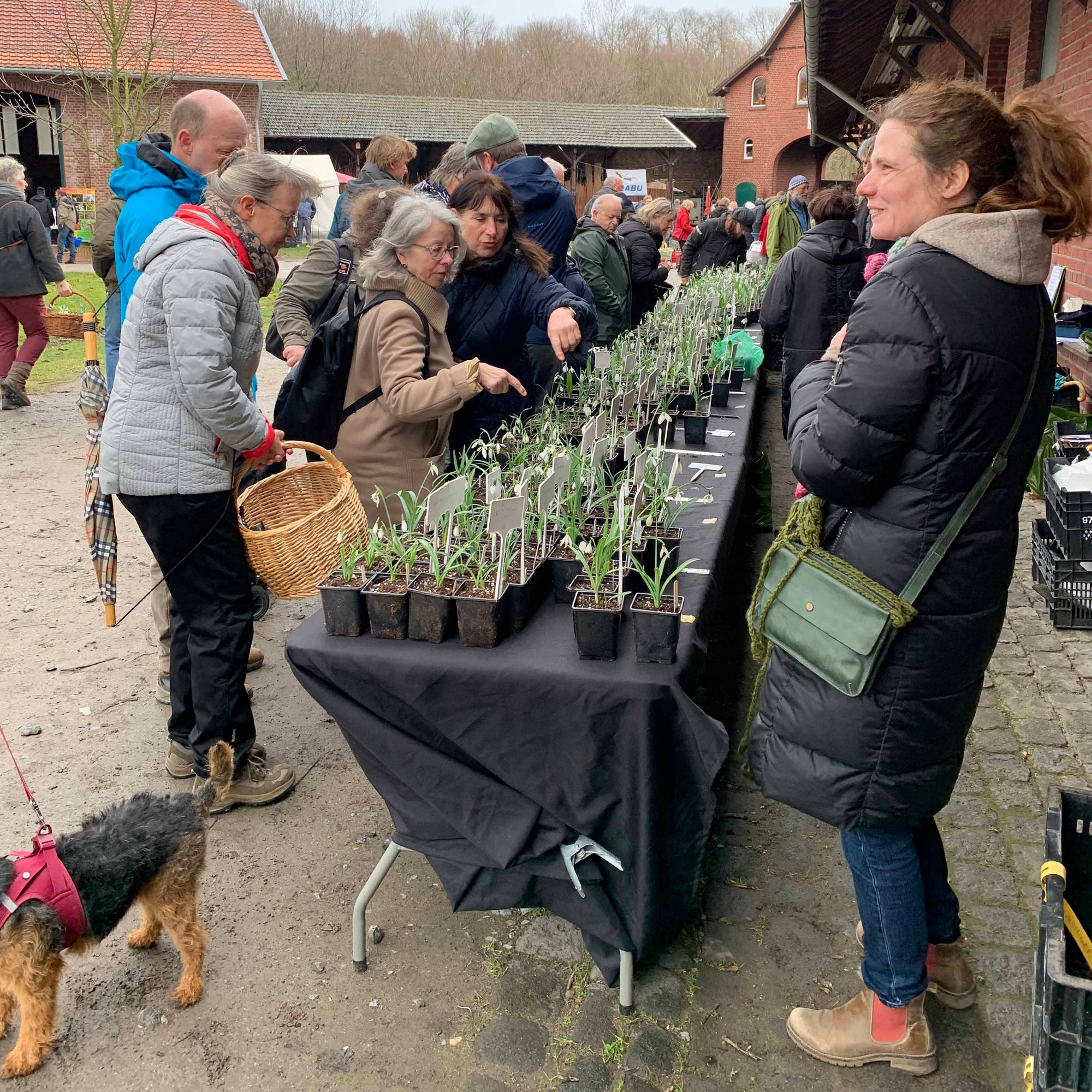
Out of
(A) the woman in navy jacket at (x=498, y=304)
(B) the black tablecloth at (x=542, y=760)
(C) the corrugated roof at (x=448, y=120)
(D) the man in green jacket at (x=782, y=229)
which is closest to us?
(B) the black tablecloth at (x=542, y=760)

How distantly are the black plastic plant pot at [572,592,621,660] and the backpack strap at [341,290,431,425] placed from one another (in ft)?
4.20

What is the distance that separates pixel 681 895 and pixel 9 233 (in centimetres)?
772

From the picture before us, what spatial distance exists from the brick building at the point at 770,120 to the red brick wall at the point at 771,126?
0.02 meters

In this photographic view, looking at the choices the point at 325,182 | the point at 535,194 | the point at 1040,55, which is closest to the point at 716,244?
the point at 1040,55

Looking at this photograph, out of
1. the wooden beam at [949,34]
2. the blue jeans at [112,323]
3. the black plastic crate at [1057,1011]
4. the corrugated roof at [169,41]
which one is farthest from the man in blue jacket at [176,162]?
the corrugated roof at [169,41]

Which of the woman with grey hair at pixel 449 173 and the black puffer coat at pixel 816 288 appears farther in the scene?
the black puffer coat at pixel 816 288

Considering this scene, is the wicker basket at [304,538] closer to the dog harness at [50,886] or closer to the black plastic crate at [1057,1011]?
the dog harness at [50,886]

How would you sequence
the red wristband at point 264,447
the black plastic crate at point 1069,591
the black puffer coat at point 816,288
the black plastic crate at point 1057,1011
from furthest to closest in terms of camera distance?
the black puffer coat at point 816,288 < the black plastic crate at point 1069,591 < the red wristband at point 264,447 < the black plastic crate at point 1057,1011

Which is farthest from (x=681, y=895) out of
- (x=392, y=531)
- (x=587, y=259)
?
(x=587, y=259)

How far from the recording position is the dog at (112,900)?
2.04m

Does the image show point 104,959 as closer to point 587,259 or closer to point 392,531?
point 392,531

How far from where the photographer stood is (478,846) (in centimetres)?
224

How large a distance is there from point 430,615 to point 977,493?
3.81 ft

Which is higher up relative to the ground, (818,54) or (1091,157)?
(818,54)
